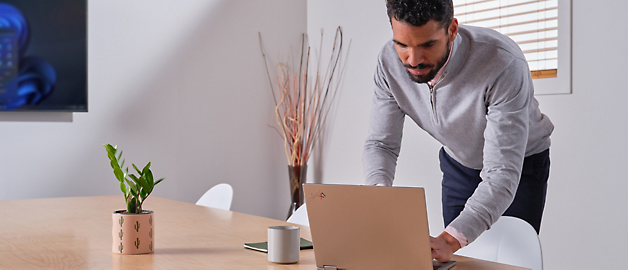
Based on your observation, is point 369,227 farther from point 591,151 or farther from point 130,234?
point 591,151

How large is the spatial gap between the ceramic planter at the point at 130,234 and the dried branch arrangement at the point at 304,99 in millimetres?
2847

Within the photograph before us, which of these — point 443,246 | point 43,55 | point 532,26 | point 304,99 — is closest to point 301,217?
point 443,246

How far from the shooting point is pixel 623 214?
9.09 ft

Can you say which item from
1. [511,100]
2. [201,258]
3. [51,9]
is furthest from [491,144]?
[51,9]

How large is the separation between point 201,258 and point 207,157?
2760 millimetres

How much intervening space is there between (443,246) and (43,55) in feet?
9.26

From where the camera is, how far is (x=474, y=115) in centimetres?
177

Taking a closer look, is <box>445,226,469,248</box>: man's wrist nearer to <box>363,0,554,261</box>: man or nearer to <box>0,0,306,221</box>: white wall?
<box>363,0,554,261</box>: man

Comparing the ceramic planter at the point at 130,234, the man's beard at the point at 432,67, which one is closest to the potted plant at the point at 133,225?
the ceramic planter at the point at 130,234

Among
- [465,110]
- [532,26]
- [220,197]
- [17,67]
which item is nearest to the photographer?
[465,110]

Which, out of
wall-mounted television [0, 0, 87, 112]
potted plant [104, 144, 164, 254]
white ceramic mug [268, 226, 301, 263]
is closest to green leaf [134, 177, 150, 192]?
potted plant [104, 144, 164, 254]

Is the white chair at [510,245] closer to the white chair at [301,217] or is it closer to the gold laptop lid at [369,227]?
the gold laptop lid at [369,227]

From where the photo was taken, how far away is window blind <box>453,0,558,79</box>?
304 cm

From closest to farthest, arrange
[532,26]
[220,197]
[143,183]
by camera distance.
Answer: [143,183] < [220,197] < [532,26]
